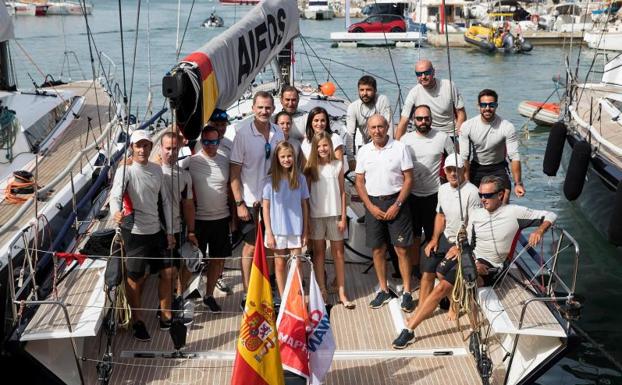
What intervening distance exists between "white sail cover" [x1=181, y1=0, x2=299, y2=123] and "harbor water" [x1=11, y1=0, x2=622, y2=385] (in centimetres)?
91

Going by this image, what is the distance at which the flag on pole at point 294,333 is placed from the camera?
5.19 meters

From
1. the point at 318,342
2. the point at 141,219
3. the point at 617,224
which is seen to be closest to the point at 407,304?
the point at 318,342

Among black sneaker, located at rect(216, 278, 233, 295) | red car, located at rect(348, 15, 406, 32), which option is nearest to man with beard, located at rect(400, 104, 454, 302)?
black sneaker, located at rect(216, 278, 233, 295)

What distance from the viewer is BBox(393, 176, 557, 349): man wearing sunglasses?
5.95m

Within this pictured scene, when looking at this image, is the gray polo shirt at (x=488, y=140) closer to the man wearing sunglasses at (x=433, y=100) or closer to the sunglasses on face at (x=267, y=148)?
the man wearing sunglasses at (x=433, y=100)

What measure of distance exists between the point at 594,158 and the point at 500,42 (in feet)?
105

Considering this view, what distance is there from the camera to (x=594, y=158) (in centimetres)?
1069

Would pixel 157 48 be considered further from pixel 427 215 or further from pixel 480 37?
pixel 427 215

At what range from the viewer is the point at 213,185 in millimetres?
6273

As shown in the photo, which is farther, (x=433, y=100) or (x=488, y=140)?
(x=433, y=100)

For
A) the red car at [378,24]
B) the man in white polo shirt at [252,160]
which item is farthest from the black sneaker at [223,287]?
the red car at [378,24]

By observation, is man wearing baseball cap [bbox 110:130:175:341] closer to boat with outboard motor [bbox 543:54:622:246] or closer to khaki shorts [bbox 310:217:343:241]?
khaki shorts [bbox 310:217:343:241]

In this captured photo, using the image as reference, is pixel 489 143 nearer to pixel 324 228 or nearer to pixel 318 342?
pixel 324 228

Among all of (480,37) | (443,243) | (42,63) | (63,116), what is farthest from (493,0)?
(443,243)
